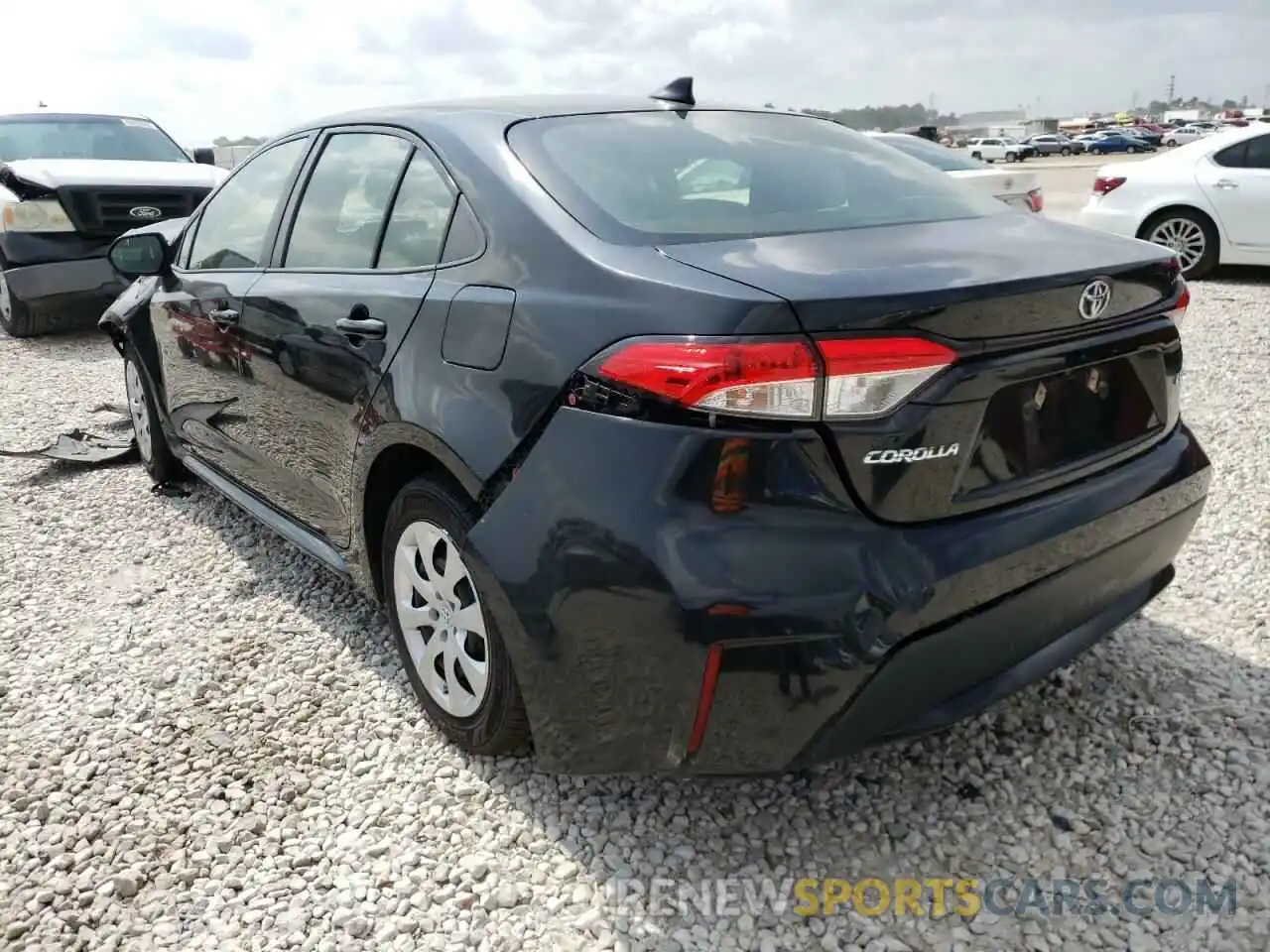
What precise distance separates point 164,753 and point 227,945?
788 mm

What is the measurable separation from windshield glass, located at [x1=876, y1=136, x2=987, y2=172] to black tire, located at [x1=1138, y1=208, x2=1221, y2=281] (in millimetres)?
1626

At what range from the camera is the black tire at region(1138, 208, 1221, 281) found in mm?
8898

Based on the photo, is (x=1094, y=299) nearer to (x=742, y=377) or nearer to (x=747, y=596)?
(x=742, y=377)

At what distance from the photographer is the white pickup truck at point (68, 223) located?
25.6ft

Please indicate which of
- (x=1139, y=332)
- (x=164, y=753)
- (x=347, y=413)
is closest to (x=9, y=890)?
(x=164, y=753)

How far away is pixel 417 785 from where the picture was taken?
2.52m

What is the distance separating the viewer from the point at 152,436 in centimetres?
465

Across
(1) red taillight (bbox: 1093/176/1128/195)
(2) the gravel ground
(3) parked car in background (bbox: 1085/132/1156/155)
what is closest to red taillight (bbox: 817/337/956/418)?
(2) the gravel ground

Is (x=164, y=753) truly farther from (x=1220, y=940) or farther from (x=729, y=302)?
(x=1220, y=940)

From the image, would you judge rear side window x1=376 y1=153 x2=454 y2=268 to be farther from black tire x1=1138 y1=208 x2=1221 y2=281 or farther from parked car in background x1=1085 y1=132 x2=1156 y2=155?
parked car in background x1=1085 y1=132 x2=1156 y2=155

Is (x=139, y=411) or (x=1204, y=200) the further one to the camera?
(x=1204, y=200)

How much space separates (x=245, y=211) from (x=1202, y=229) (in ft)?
27.6

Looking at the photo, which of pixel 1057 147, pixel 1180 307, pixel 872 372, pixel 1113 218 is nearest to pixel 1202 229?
pixel 1113 218

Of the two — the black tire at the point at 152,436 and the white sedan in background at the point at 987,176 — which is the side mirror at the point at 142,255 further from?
the white sedan in background at the point at 987,176
